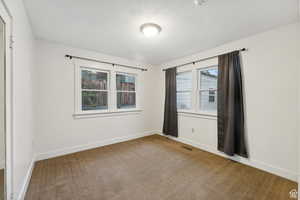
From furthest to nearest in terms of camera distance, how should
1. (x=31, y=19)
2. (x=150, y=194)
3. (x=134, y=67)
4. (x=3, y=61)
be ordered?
(x=134, y=67) < (x=31, y=19) < (x=150, y=194) < (x=3, y=61)

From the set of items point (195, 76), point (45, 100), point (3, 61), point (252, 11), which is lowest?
point (45, 100)

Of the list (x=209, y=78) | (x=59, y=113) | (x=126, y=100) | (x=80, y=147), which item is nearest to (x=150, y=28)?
(x=209, y=78)

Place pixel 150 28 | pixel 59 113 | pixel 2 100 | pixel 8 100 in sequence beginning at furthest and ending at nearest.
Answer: pixel 59 113, pixel 150 28, pixel 8 100, pixel 2 100

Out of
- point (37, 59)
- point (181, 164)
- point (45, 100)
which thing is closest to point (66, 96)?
point (45, 100)

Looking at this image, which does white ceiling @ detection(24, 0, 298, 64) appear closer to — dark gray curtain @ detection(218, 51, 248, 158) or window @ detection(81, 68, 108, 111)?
dark gray curtain @ detection(218, 51, 248, 158)

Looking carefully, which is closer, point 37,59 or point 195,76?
point 37,59

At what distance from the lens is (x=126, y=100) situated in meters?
3.94

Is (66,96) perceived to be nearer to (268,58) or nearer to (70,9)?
(70,9)

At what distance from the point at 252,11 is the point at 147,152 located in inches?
123

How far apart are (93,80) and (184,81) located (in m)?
2.54

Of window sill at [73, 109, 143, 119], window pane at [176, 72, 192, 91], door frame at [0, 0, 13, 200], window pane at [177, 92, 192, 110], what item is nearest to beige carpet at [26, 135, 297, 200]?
door frame at [0, 0, 13, 200]

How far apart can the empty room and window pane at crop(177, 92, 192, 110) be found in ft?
0.11

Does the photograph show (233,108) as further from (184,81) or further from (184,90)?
(184,81)

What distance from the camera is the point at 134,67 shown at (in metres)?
3.97
